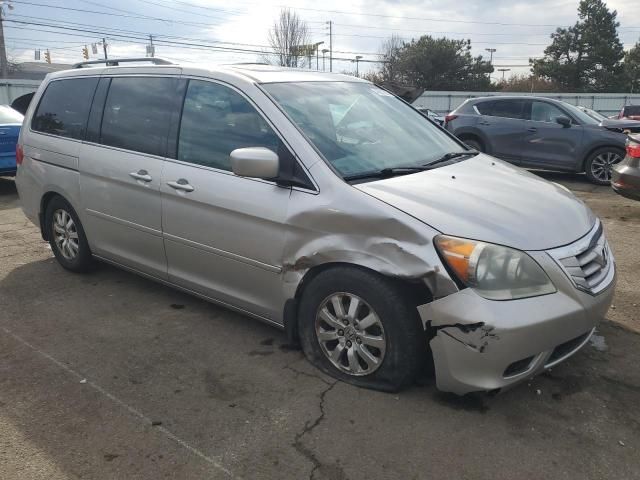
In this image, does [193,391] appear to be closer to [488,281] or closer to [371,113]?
[488,281]

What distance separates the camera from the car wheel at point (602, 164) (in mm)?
10016

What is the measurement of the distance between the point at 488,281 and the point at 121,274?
3570 mm

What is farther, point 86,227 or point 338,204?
point 86,227

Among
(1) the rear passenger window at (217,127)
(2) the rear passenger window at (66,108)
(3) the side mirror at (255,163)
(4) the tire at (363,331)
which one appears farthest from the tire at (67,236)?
(4) the tire at (363,331)

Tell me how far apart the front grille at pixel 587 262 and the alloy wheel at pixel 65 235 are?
389 cm

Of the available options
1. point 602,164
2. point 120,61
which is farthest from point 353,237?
point 602,164

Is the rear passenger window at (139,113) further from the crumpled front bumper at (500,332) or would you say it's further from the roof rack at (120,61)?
the crumpled front bumper at (500,332)

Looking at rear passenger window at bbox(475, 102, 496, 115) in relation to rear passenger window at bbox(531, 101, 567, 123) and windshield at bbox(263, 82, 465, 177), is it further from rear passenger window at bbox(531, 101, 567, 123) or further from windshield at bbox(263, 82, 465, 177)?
windshield at bbox(263, 82, 465, 177)

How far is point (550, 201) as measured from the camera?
10.9ft

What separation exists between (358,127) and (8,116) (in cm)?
821

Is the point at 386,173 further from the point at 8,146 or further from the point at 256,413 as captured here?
the point at 8,146

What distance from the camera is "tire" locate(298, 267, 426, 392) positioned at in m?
2.89

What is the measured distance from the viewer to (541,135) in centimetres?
1066

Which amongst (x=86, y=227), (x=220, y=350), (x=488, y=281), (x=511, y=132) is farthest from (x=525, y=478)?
(x=511, y=132)
